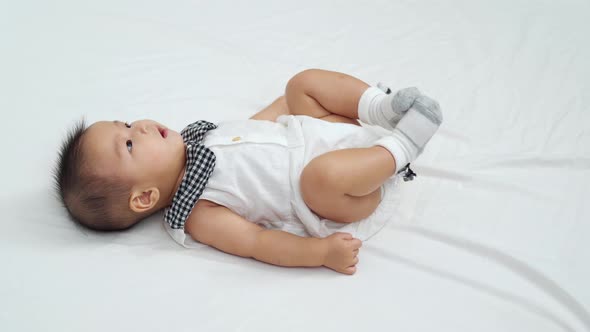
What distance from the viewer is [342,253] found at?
0.95 m

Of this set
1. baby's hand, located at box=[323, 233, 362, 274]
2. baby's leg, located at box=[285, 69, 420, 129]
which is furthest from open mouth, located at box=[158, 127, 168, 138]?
baby's hand, located at box=[323, 233, 362, 274]

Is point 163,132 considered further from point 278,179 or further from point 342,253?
point 342,253

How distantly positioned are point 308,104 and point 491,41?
2.28ft

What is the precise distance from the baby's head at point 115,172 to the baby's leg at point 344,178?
0.99 feet

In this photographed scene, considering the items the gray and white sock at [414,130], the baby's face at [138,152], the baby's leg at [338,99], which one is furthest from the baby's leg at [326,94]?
the baby's face at [138,152]

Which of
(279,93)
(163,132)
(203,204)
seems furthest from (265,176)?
(279,93)

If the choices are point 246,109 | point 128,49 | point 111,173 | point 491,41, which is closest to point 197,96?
point 246,109

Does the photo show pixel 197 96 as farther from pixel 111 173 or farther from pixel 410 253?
pixel 410 253

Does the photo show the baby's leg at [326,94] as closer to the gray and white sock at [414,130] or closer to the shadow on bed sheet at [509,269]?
the gray and white sock at [414,130]

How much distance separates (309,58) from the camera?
1.53 m

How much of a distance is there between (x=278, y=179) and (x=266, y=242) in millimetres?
143

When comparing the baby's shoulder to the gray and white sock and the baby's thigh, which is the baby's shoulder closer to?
the baby's thigh

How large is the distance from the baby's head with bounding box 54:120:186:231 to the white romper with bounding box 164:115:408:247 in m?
0.08

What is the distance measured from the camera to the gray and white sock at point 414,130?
38.5 inches
